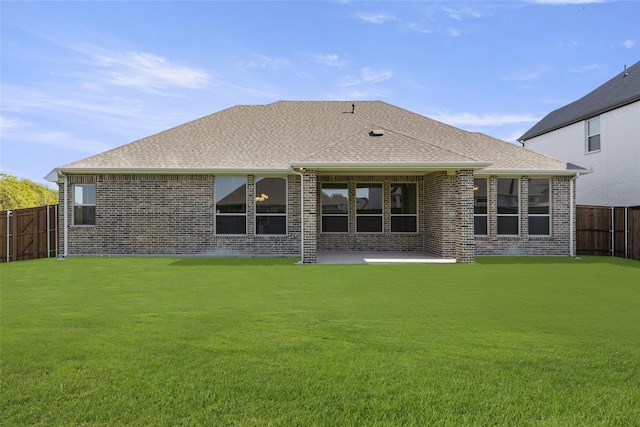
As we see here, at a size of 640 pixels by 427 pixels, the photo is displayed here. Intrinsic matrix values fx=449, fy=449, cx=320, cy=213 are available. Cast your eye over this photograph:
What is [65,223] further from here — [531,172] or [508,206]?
[531,172]

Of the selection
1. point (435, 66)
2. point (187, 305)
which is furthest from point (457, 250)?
point (187, 305)

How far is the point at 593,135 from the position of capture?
71.5ft

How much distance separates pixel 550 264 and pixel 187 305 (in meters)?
11.6

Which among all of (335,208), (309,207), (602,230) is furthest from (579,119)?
(309,207)

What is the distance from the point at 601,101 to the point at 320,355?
887 inches

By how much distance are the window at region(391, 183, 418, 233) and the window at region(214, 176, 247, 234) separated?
619 centimetres

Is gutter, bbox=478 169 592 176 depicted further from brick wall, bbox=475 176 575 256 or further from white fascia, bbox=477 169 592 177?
brick wall, bbox=475 176 575 256

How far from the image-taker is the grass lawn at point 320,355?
146 inches

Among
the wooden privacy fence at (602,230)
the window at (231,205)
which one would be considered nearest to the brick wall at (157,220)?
the window at (231,205)

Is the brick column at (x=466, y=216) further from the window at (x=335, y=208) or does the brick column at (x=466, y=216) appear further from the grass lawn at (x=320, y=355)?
the window at (x=335, y=208)

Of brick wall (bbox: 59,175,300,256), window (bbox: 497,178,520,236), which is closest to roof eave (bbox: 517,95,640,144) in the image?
window (bbox: 497,178,520,236)

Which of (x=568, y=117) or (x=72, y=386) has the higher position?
(x=568, y=117)

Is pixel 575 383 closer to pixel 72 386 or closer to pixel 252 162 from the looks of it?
pixel 72 386

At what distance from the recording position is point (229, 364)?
15.5 feet
